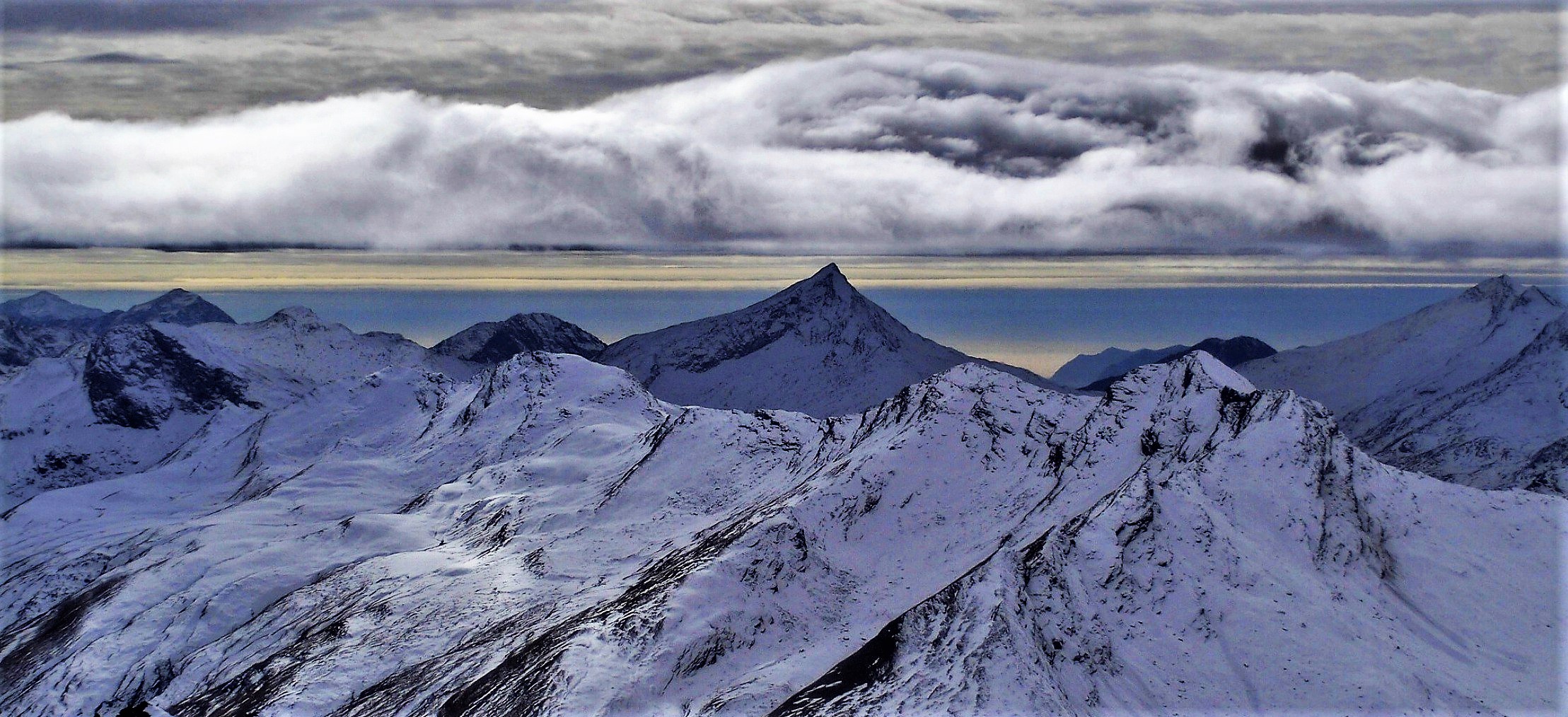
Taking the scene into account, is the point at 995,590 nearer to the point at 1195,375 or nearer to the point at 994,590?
the point at 994,590

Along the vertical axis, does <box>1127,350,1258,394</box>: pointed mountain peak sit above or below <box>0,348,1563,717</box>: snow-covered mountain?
above

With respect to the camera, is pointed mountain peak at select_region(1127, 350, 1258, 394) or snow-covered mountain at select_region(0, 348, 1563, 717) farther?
pointed mountain peak at select_region(1127, 350, 1258, 394)

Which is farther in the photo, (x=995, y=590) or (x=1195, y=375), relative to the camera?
(x=1195, y=375)

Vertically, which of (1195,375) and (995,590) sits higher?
(1195,375)

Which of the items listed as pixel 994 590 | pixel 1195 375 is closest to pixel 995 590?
pixel 994 590

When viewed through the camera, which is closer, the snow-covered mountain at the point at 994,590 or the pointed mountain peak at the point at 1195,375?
the snow-covered mountain at the point at 994,590

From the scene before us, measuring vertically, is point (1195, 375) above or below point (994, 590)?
above

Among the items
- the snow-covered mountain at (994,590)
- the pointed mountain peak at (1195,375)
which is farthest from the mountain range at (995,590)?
the pointed mountain peak at (1195,375)

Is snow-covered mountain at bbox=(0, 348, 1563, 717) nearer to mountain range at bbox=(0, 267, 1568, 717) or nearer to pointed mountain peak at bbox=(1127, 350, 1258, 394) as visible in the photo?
mountain range at bbox=(0, 267, 1568, 717)

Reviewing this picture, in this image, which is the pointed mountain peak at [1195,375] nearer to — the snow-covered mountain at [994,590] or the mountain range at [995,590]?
the snow-covered mountain at [994,590]

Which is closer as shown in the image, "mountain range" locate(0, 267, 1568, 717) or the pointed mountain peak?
"mountain range" locate(0, 267, 1568, 717)

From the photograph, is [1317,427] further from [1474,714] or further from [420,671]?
[420,671]

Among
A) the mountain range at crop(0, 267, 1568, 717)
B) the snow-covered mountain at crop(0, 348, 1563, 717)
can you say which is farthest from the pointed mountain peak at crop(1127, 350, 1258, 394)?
the mountain range at crop(0, 267, 1568, 717)

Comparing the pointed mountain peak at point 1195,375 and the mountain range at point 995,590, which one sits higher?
the pointed mountain peak at point 1195,375
